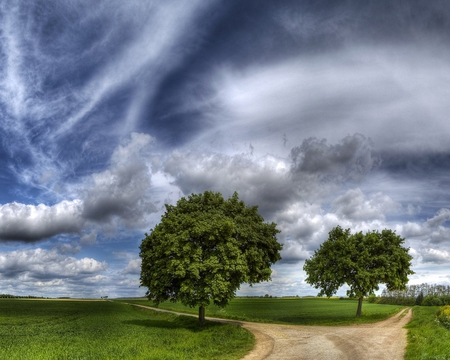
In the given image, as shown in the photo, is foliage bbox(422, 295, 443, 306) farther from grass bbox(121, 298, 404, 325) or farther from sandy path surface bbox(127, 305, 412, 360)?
sandy path surface bbox(127, 305, 412, 360)

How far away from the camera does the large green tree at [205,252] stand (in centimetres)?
3098

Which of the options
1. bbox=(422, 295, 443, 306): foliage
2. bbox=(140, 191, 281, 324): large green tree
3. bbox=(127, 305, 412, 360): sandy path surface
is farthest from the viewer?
bbox=(422, 295, 443, 306): foliage

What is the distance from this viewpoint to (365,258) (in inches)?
1785

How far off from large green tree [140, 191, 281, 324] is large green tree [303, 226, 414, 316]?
1212 cm

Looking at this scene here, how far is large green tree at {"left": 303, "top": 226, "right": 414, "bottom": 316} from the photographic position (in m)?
44.5

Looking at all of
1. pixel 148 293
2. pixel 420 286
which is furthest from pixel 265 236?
pixel 420 286

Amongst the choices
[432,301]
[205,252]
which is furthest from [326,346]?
[432,301]

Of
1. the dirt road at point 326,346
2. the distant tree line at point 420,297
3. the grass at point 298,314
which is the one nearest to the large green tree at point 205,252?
the dirt road at point 326,346

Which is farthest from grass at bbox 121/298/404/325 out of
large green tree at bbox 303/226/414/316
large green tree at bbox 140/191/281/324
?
large green tree at bbox 140/191/281/324

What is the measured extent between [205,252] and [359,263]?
24038mm

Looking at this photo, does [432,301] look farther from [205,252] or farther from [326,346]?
[326,346]

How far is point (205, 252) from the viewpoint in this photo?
32.5 metres

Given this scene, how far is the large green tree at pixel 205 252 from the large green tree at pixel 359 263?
1212 cm

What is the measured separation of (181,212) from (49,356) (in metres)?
19.5
